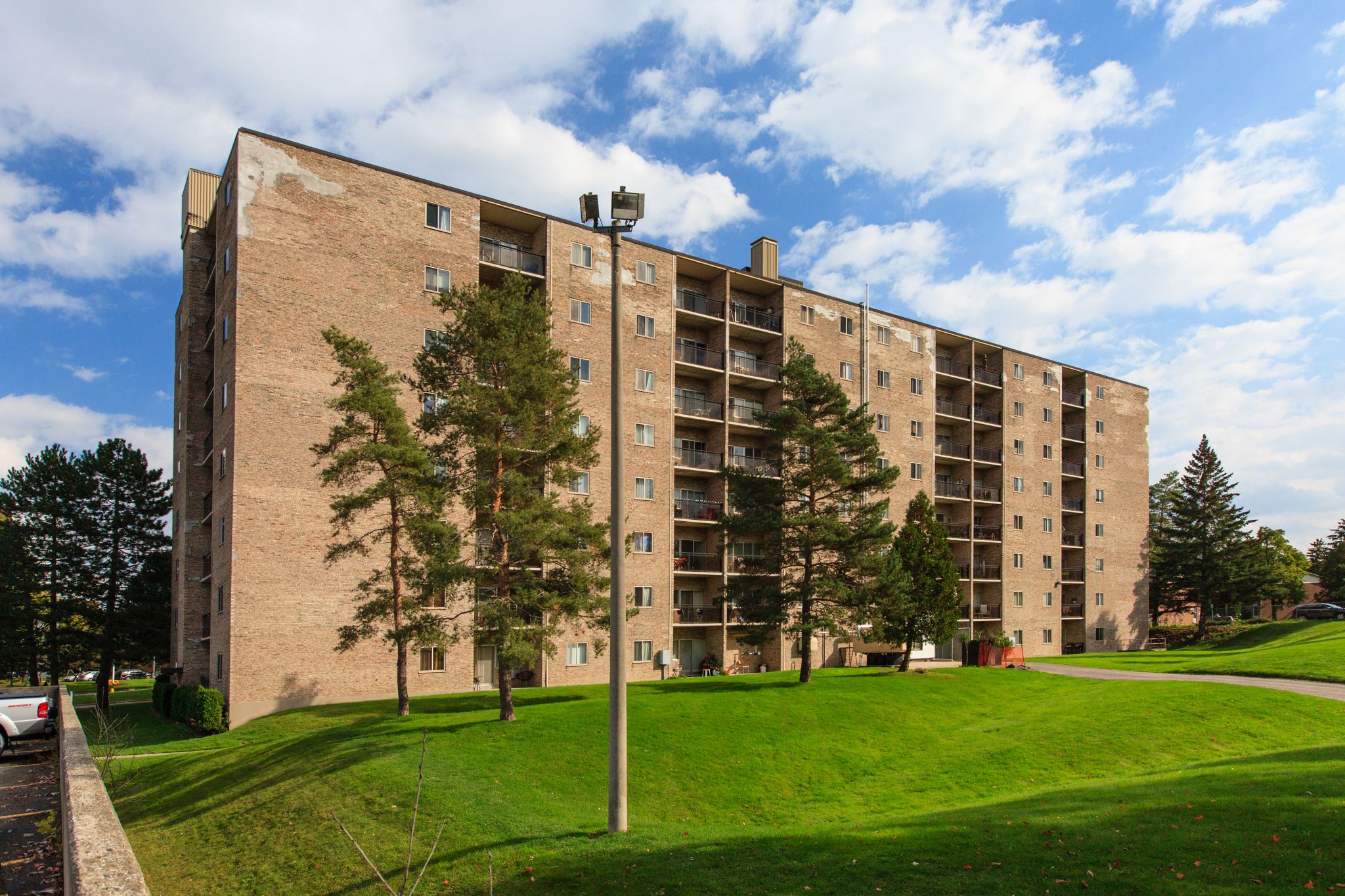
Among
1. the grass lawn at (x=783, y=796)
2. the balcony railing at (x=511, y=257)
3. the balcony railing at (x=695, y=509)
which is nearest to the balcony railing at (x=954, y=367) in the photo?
the balcony railing at (x=695, y=509)

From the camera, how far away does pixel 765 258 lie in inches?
1924

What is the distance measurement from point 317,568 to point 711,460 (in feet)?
66.5

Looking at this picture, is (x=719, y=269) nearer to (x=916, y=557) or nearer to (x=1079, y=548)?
(x=916, y=557)

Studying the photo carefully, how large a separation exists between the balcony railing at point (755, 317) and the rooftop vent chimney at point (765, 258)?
2619 millimetres

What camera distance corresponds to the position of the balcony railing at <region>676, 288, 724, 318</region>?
4381 centimetres

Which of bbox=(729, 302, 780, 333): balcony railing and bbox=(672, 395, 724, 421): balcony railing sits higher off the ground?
bbox=(729, 302, 780, 333): balcony railing

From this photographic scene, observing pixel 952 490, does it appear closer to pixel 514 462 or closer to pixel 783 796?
pixel 514 462

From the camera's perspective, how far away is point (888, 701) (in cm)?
2706

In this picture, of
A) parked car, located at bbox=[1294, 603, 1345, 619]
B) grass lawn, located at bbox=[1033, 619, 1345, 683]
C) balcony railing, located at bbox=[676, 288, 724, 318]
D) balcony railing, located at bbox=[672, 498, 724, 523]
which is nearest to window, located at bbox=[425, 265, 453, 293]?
balcony railing, located at bbox=[676, 288, 724, 318]

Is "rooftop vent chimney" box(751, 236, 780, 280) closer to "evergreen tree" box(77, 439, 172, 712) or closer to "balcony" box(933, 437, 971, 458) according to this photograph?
"balcony" box(933, 437, 971, 458)

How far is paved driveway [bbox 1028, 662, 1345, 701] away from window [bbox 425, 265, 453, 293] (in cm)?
3283

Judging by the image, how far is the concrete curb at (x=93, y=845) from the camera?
655 cm

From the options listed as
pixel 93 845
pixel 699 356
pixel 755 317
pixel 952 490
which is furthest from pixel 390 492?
pixel 952 490

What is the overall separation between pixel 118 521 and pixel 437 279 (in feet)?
103
